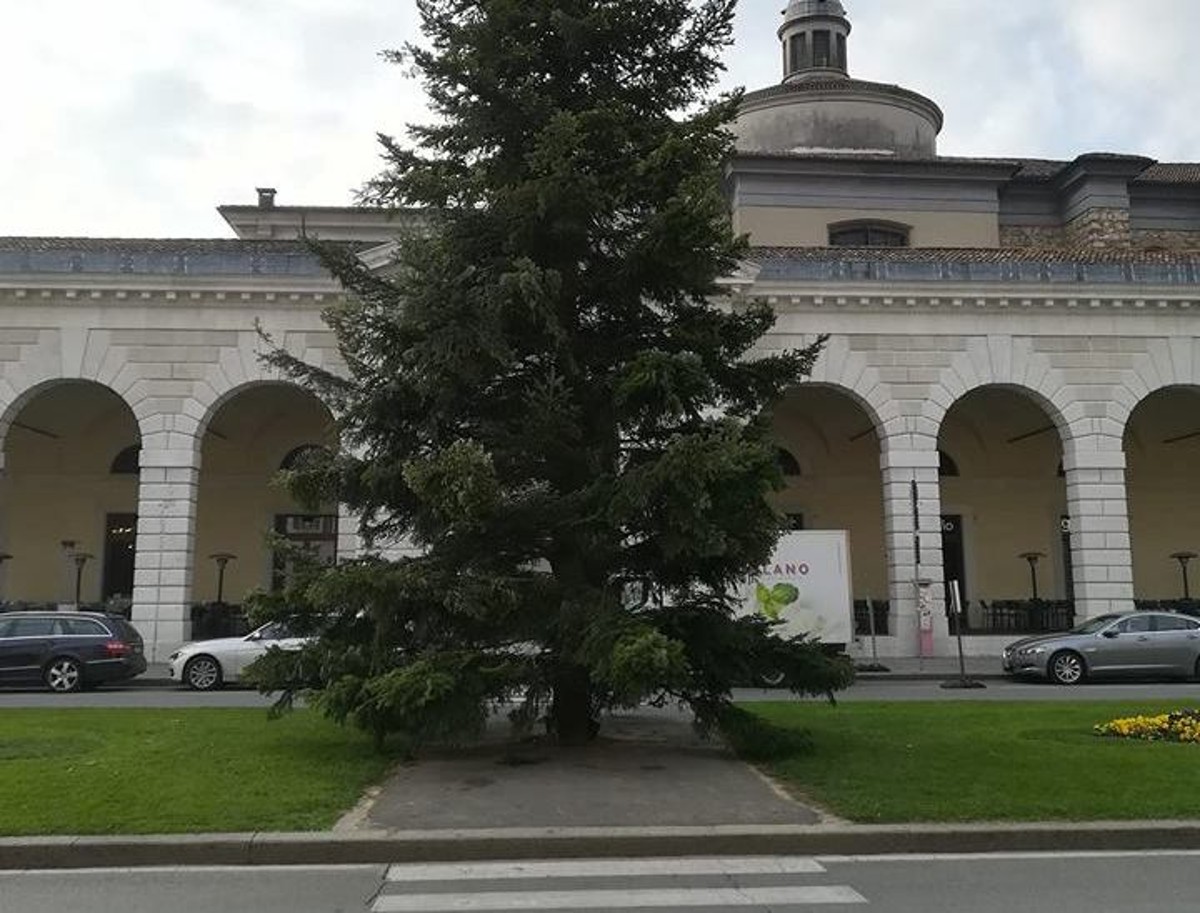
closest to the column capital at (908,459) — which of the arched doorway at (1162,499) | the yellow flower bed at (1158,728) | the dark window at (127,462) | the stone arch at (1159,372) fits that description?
the stone arch at (1159,372)

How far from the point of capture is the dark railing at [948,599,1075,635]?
1121 inches

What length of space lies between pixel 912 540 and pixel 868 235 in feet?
44.1

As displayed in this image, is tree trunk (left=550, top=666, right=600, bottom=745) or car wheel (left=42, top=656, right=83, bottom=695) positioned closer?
tree trunk (left=550, top=666, right=600, bottom=745)

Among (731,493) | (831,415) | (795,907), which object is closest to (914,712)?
(731,493)

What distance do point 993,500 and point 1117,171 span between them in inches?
494

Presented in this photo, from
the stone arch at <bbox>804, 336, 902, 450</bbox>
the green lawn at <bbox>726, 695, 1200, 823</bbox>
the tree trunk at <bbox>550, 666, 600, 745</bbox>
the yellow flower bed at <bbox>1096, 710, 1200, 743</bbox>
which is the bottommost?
the green lawn at <bbox>726, 695, 1200, 823</bbox>

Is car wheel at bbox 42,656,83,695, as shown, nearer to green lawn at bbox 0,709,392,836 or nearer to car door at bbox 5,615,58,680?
car door at bbox 5,615,58,680

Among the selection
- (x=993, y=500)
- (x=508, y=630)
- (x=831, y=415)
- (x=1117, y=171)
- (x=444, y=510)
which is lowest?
(x=508, y=630)

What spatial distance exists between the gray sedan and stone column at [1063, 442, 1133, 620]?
498cm

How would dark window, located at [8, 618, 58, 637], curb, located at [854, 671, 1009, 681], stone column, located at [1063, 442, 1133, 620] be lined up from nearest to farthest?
dark window, located at [8, 618, 58, 637]
curb, located at [854, 671, 1009, 681]
stone column, located at [1063, 442, 1133, 620]

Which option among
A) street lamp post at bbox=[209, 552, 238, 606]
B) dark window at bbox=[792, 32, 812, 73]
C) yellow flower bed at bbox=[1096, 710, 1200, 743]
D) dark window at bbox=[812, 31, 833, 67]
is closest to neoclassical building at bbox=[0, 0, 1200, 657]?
street lamp post at bbox=[209, 552, 238, 606]

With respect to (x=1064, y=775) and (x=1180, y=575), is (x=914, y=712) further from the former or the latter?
(x=1180, y=575)

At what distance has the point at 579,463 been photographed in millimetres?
11188

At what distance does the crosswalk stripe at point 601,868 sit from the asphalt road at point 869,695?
9.86m
